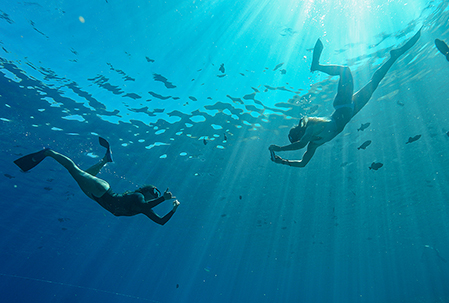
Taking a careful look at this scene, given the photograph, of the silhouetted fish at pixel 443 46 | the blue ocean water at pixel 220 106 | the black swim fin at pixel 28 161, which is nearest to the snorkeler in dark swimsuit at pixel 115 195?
the black swim fin at pixel 28 161

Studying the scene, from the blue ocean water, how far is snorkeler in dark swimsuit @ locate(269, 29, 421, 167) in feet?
17.2

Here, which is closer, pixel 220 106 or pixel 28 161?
pixel 28 161

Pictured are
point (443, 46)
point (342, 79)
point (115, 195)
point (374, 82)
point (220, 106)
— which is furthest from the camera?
point (220, 106)

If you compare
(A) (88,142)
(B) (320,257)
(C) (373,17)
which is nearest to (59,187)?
(A) (88,142)

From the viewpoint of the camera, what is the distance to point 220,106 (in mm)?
13734

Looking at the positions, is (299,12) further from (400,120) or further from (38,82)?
(38,82)

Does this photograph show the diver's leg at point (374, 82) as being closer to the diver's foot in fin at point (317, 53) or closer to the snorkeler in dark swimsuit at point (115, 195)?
the diver's foot in fin at point (317, 53)

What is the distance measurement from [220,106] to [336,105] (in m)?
8.82

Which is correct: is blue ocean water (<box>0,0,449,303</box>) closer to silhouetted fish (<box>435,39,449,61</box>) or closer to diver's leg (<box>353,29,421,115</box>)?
diver's leg (<box>353,29,421,115</box>)

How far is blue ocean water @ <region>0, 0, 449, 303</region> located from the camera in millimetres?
9586

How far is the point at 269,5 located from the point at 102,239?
4622 centimetres

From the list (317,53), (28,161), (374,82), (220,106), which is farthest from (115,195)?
(220,106)

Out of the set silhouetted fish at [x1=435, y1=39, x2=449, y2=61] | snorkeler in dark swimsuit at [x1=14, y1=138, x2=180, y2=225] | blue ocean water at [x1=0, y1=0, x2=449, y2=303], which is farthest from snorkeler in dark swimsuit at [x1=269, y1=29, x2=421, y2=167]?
blue ocean water at [x1=0, y1=0, x2=449, y2=303]

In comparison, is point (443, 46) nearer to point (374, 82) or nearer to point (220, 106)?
point (374, 82)
